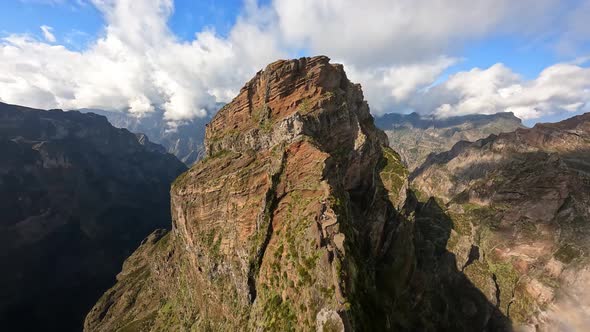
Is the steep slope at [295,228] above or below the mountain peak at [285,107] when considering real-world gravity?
below

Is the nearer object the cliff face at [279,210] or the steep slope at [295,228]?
the cliff face at [279,210]

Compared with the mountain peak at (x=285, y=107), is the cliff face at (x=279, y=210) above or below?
below

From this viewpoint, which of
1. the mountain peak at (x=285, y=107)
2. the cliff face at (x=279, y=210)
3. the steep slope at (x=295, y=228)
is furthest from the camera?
the mountain peak at (x=285, y=107)

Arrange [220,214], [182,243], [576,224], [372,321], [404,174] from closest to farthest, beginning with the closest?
1. [372,321]
2. [220,214]
3. [182,243]
4. [404,174]
5. [576,224]

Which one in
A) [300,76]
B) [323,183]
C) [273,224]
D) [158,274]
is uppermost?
[300,76]

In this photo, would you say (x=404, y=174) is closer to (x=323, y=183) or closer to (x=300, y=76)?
(x=300, y=76)

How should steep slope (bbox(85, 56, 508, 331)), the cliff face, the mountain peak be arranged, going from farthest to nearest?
the mountain peak, steep slope (bbox(85, 56, 508, 331)), the cliff face

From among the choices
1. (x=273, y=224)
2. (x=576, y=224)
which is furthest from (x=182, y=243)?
(x=576, y=224)

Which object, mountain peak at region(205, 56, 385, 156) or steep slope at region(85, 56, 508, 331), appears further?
mountain peak at region(205, 56, 385, 156)

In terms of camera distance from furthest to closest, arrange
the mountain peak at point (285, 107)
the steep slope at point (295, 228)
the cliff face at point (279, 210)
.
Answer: the mountain peak at point (285, 107), the steep slope at point (295, 228), the cliff face at point (279, 210)
